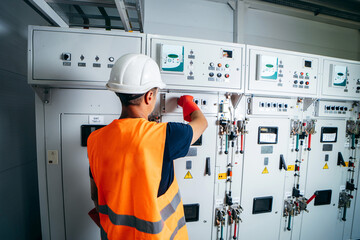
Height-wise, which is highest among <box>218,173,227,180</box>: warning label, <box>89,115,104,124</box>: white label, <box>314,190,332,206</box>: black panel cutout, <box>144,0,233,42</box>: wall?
<box>144,0,233,42</box>: wall

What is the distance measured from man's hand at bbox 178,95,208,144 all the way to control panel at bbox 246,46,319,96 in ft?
2.54

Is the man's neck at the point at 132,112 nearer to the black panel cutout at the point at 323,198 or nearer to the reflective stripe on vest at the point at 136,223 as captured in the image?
the reflective stripe on vest at the point at 136,223

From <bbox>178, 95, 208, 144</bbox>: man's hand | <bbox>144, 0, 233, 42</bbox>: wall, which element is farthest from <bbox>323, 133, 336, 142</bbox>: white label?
<bbox>144, 0, 233, 42</bbox>: wall

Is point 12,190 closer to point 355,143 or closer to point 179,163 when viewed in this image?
point 179,163

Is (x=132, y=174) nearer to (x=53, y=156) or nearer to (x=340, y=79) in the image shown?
(x=53, y=156)

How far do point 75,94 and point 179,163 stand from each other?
1307 millimetres

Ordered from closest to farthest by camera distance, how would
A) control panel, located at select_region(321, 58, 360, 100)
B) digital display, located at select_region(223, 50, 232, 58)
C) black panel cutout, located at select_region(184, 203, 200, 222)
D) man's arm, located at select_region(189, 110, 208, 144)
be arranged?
man's arm, located at select_region(189, 110, 208, 144)
digital display, located at select_region(223, 50, 232, 58)
black panel cutout, located at select_region(184, 203, 200, 222)
control panel, located at select_region(321, 58, 360, 100)

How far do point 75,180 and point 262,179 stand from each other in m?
2.19

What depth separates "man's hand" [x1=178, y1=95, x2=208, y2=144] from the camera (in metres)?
1.04

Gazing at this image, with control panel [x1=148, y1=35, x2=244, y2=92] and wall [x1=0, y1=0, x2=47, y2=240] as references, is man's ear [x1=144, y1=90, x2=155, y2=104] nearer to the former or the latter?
control panel [x1=148, y1=35, x2=244, y2=92]

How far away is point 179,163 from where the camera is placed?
1.70 m

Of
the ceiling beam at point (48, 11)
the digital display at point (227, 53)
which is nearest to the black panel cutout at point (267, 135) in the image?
the digital display at point (227, 53)

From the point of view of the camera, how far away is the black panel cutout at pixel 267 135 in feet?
6.20

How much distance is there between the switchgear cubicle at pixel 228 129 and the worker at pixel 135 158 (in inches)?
25.9
